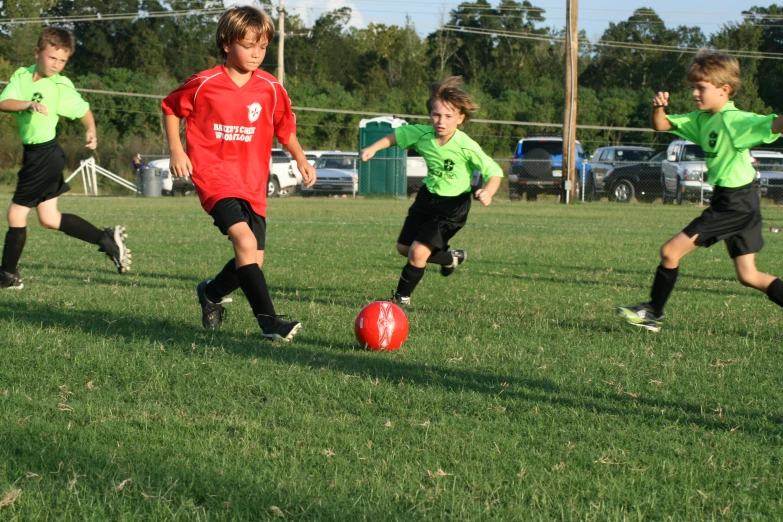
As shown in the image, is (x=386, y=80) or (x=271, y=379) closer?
(x=271, y=379)

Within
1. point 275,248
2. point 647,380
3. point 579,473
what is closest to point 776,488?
point 579,473

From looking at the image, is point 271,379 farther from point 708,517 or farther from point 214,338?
point 708,517

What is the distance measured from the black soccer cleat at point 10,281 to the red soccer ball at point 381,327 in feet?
11.4

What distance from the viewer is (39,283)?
759 centimetres

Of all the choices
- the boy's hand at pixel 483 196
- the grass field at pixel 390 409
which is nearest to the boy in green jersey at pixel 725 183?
the grass field at pixel 390 409

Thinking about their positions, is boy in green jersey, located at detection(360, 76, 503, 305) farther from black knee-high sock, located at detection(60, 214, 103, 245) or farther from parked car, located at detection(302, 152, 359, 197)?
parked car, located at detection(302, 152, 359, 197)

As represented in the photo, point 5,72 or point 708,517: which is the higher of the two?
point 5,72

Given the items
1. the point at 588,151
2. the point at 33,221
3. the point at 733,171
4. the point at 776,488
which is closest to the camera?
the point at 776,488

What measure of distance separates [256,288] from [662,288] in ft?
8.41

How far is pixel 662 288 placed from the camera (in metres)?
5.89

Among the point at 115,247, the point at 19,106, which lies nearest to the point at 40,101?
the point at 19,106

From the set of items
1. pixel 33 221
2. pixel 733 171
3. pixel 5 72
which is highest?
pixel 5 72

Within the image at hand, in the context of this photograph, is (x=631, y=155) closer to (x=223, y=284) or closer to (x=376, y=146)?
(x=376, y=146)

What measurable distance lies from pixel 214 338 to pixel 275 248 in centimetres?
635
